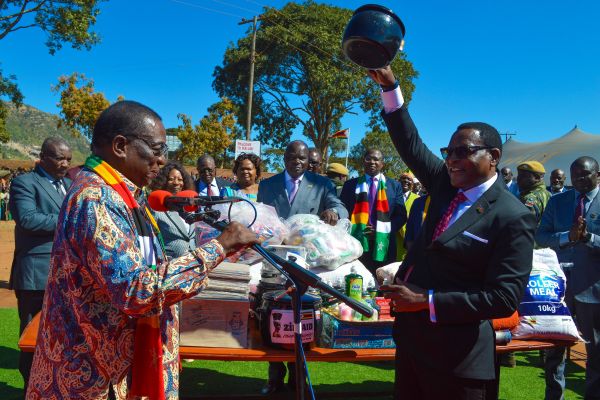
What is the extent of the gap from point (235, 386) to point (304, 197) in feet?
6.22

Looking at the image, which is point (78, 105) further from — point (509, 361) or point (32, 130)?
point (32, 130)

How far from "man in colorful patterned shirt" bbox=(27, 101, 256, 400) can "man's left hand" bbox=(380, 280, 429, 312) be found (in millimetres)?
865

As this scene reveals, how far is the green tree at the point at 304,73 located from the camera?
27.1 meters

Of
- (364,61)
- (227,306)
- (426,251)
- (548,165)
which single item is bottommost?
(227,306)

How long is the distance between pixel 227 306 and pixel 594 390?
3085 millimetres

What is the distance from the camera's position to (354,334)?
10.0 feet

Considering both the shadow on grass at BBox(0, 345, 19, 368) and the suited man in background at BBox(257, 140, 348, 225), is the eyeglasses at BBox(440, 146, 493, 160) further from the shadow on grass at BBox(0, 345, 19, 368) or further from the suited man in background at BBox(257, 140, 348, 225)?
the shadow on grass at BBox(0, 345, 19, 368)

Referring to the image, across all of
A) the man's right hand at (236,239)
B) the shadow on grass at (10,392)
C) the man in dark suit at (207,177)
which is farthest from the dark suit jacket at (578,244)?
the shadow on grass at (10,392)

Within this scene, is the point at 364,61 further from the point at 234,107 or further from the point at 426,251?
the point at 234,107

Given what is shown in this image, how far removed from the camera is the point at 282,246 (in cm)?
343

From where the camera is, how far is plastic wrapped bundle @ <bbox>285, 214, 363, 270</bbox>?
11.6 ft

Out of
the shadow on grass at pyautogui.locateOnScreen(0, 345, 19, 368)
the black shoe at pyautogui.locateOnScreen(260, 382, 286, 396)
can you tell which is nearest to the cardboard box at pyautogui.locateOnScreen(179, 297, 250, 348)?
the black shoe at pyautogui.locateOnScreen(260, 382, 286, 396)

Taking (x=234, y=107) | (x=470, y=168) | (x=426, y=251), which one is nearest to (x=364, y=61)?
(x=470, y=168)

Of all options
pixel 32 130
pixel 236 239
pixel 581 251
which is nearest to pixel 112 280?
pixel 236 239
